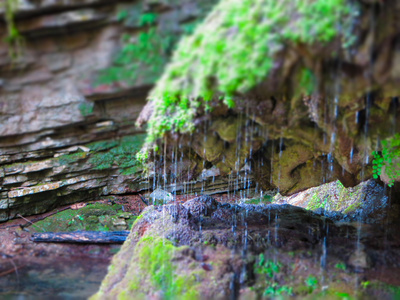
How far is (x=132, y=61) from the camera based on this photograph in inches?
155

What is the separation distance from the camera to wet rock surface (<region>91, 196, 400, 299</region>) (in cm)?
571

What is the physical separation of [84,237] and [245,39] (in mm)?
8167

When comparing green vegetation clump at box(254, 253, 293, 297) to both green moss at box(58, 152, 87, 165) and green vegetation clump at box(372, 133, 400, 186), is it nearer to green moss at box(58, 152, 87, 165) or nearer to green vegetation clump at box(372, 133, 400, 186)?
green vegetation clump at box(372, 133, 400, 186)

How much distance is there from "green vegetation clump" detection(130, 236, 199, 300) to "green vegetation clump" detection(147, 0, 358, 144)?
131 inches

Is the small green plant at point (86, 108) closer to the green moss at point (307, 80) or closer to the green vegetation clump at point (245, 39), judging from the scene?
the green vegetation clump at point (245, 39)

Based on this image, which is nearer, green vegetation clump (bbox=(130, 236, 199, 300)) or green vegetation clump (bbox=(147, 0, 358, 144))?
green vegetation clump (bbox=(147, 0, 358, 144))

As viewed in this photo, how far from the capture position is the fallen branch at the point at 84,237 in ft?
31.6

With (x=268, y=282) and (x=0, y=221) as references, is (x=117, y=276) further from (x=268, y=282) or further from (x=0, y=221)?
(x=0, y=221)

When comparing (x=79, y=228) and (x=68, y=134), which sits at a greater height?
(x=68, y=134)

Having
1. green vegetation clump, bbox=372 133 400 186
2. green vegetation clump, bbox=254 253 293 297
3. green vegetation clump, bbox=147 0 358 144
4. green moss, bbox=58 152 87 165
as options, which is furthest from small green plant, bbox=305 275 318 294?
green moss, bbox=58 152 87 165

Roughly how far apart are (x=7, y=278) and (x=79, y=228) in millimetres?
3425

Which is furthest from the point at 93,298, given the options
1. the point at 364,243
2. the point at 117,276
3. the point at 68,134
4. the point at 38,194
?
the point at 38,194

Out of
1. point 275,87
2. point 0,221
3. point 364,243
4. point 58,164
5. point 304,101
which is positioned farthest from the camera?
point 0,221

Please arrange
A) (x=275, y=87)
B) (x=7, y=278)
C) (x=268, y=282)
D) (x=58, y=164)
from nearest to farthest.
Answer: (x=275, y=87), (x=268, y=282), (x=7, y=278), (x=58, y=164)
